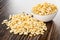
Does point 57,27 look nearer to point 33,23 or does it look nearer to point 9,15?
point 33,23

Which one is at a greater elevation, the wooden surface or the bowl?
the bowl

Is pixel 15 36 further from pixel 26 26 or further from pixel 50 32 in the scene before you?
pixel 50 32

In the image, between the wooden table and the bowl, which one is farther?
the bowl

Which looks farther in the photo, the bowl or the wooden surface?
the bowl

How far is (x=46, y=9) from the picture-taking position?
1008 millimetres

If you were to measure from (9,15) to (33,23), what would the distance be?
0.27 m

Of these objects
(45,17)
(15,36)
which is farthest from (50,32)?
(15,36)

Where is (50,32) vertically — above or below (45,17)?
below

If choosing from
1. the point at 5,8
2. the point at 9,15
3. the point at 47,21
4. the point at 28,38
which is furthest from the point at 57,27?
the point at 5,8

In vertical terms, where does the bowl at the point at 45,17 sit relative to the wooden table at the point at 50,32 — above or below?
above

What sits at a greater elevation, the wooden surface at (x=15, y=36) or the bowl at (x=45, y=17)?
the bowl at (x=45, y=17)

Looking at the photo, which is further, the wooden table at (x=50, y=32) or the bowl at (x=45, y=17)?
the bowl at (x=45, y=17)

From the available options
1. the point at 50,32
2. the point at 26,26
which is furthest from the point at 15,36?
the point at 50,32

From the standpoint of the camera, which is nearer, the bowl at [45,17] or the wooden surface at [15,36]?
the wooden surface at [15,36]
